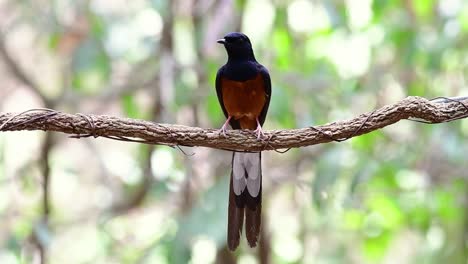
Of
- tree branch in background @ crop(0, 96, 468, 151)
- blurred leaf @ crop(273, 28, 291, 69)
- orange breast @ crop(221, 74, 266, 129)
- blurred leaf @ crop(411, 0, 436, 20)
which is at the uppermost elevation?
blurred leaf @ crop(411, 0, 436, 20)

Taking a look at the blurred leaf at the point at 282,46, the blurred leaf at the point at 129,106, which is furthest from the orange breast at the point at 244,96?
the blurred leaf at the point at 129,106

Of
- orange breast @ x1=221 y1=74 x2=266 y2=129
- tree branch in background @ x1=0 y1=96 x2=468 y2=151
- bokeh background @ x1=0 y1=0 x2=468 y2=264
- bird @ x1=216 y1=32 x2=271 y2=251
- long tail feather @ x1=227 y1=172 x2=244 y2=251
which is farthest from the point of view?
bokeh background @ x1=0 y1=0 x2=468 y2=264

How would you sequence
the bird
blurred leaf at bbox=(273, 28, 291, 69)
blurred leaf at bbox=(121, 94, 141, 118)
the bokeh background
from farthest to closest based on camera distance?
blurred leaf at bbox=(121, 94, 141, 118)
blurred leaf at bbox=(273, 28, 291, 69)
the bokeh background
the bird

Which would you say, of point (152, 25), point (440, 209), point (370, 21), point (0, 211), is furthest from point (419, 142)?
point (0, 211)

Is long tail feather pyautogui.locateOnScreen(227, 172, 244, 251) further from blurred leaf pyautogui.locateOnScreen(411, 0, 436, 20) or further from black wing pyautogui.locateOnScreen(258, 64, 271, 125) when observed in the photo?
blurred leaf pyautogui.locateOnScreen(411, 0, 436, 20)

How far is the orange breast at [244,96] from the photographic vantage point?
12.0ft

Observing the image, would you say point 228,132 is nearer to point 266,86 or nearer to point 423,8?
point 266,86

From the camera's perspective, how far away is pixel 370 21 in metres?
4.98

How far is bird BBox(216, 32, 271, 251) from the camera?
348 cm

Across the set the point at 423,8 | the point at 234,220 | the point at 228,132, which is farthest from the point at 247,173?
the point at 423,8

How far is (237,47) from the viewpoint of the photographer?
3822 mm

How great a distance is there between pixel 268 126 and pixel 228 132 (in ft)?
9.32

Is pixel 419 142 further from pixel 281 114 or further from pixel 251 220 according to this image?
pixel 251 220

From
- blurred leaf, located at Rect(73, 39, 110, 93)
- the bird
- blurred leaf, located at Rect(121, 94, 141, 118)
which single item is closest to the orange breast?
the bird
